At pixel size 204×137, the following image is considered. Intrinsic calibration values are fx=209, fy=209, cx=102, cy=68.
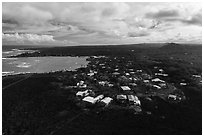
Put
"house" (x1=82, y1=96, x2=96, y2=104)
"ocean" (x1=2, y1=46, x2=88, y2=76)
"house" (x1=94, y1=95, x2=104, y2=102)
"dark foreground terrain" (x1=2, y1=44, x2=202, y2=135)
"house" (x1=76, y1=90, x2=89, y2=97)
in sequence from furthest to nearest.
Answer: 1. "ocean" (x1=2, y1=46, x2=88, y2=76)
2. "house" (x1=76, y1=90, x2=89, y2=97)
3. "house" (x1=94, y1=95, x2=104, y2=102)
4. "house" (x1=82, y1=96, x2=96, y2=104)
5. "dark foreground terrain" (x1=2, y1=44, x2=202, y2=135)

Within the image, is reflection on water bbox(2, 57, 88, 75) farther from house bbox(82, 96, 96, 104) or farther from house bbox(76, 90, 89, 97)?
house bbox(82, 96, 96, 104)

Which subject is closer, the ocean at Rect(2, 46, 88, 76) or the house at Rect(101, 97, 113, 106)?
the house at Rect(101, 97, 113, 106)

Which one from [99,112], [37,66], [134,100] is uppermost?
[37,66]

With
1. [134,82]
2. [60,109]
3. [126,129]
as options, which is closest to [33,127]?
[60,109]

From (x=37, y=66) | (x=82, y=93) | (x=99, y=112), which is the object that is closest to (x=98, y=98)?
(x=82, y=93)

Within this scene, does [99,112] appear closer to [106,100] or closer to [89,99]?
[106,100]

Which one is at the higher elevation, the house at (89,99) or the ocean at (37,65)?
the ocean at (37,65)

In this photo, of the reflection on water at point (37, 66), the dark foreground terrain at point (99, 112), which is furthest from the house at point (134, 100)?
the reflection on water at point (37, 66)

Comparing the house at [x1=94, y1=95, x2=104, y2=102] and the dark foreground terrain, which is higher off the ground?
the house at [x1=94, y1=95, x2=104, y2=102]

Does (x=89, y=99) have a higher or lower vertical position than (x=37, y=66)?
lower

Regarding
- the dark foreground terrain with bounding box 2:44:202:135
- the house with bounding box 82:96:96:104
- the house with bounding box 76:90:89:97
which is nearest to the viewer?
the dark foreground terrain with bounding box 2:44:202:135

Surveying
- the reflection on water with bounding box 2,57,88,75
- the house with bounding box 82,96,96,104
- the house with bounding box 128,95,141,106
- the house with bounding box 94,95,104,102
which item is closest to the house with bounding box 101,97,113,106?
the house with bounding box 94,95,104,102

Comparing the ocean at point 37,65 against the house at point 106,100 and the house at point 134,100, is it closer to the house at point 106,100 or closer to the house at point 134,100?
the house at point 106,100
